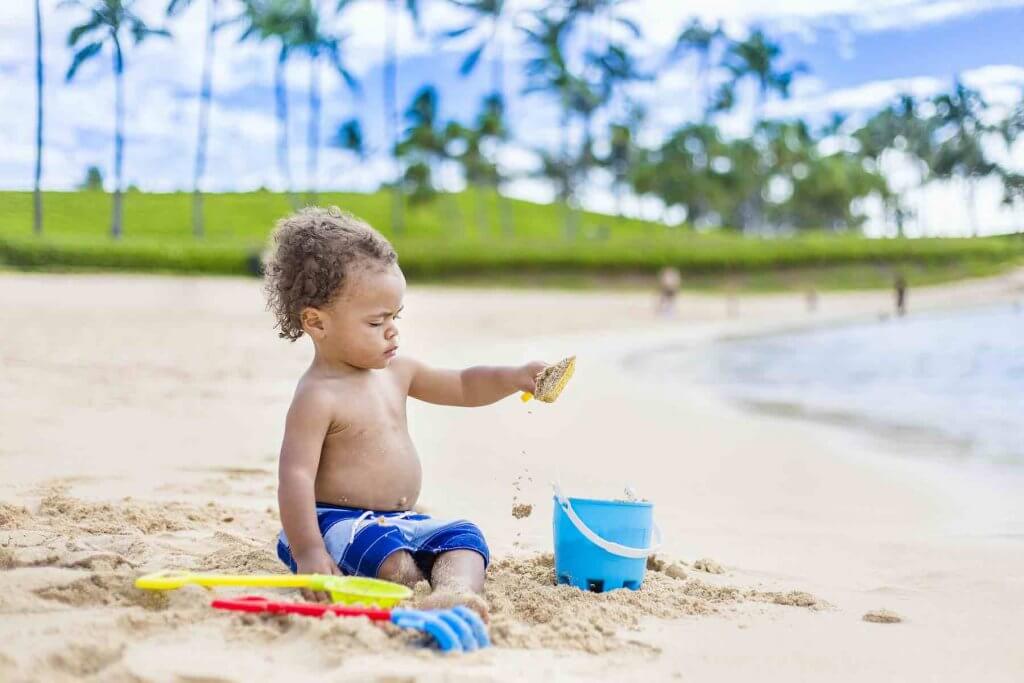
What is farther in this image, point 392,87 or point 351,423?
point 392,87

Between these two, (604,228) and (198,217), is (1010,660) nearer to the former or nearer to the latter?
(198,217)

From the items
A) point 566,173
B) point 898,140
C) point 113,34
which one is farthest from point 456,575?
point 898,140

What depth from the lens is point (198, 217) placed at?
838 inches

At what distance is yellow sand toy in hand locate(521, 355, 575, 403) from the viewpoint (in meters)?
2.95

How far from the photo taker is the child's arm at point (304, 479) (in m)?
2.68

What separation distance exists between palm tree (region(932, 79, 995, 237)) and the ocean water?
7656mm

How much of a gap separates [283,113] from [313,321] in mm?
28898

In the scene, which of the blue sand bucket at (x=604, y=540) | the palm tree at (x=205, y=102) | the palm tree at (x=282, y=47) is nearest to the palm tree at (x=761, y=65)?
the palm tree at (x=282, y=47)

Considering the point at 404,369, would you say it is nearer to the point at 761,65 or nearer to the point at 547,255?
the point at 547,255

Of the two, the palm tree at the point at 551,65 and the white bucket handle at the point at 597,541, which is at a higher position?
the palm tree at the point at 551,65

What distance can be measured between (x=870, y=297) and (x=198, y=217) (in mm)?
22301

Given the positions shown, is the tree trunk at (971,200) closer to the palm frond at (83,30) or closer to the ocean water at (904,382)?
the ocean water at (904,382)

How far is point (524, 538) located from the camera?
3.73 m

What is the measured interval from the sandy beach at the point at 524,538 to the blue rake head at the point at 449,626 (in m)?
0.05
